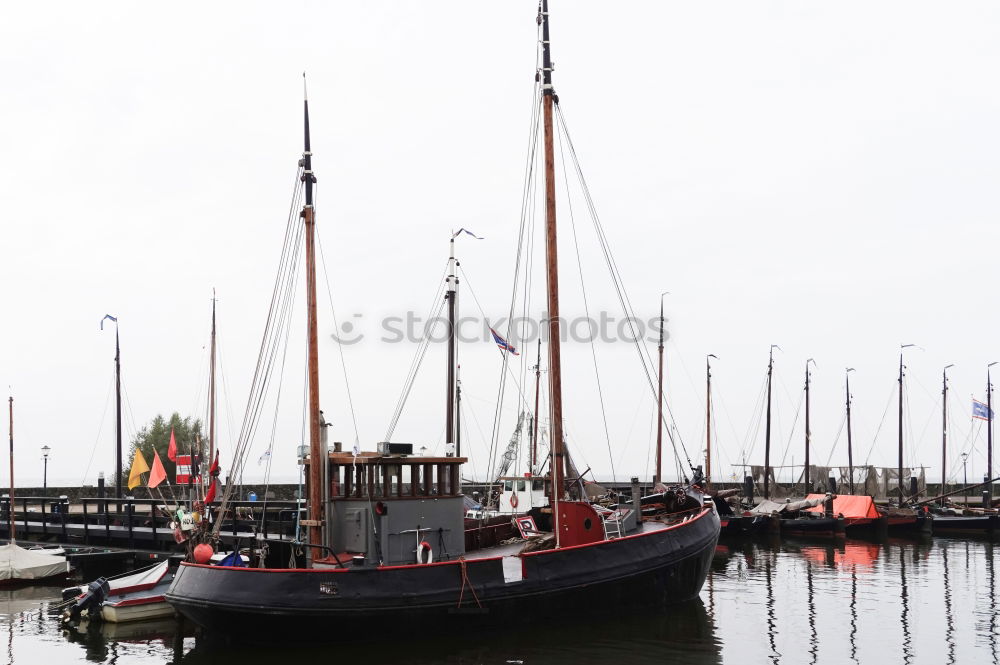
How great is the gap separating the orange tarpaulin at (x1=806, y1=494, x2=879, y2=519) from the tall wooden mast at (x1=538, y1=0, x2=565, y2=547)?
2927 centimetres

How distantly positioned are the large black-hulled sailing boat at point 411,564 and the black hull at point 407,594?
0.02 meters

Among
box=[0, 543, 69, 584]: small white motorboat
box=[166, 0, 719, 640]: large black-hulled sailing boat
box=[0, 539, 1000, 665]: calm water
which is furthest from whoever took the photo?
box=[0, 543, 69, 584]: small white motorboat

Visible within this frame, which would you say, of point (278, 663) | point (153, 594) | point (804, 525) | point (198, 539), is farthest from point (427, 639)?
point (804, 525)

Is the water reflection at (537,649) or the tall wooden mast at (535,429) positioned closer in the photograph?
the water reflection at (537,649)

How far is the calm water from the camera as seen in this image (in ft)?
54.6

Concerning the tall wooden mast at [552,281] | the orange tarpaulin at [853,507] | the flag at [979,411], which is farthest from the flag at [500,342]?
the flag at [979,411]

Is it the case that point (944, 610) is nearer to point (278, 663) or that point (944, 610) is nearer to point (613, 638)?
point (613, 638)

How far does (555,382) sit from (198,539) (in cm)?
893

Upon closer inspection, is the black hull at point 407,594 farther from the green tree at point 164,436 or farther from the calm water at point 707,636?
the green tree at point 164,436

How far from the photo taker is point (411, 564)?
17.5 m

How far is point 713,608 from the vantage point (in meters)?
22.0

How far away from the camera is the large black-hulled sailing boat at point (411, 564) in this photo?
1675 cm

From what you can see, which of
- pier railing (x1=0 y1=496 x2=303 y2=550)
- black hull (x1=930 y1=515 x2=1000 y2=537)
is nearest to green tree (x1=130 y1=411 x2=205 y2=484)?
pier railing (x1=0 y1=496 x2=303 y2=550)

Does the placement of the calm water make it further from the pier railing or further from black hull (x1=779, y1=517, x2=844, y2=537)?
black hull (x1=779, y1=517, x2=844, y2=537)
